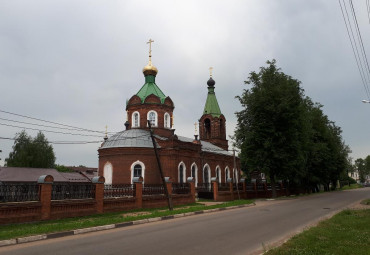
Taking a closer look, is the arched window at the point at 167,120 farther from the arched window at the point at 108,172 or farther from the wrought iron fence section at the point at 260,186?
the wrought iron fence section at the point at 260,186

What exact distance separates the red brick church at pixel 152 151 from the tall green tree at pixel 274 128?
2458 mm

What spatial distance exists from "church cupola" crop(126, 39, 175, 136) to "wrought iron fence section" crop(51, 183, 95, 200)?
583 inches

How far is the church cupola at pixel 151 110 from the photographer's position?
29.8 meters

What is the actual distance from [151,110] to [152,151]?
19.2ft

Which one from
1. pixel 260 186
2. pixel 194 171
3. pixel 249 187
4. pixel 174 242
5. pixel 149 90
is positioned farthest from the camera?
pixel 149 90

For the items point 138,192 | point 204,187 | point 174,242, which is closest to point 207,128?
point 204,187

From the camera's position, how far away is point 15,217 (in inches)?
455

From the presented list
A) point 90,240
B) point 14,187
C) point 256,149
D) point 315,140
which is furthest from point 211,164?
point 90,240

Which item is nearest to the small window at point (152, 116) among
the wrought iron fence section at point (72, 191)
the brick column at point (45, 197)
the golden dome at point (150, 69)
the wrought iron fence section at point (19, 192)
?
the golden dome at point (150, 69)

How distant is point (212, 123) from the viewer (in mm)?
41250

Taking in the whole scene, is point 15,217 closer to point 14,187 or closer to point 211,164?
point 14,187

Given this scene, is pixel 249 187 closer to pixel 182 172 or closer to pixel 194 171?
pixel 194 171

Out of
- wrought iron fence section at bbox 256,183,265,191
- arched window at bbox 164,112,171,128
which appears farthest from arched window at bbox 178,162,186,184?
wrought iron fence section at bbox 256,183,265,191

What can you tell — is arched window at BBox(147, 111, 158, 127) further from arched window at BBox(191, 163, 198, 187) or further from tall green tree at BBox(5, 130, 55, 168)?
tall green tree at BBox(5, 130, 55, 168)
